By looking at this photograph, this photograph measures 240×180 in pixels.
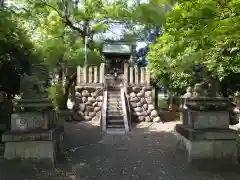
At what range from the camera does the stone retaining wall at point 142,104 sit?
51.8 feet

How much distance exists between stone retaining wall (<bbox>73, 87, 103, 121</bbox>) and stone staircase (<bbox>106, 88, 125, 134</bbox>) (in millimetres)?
888

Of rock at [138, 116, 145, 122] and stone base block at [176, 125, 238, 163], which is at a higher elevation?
stone base block at [176, 125, 238, 163]

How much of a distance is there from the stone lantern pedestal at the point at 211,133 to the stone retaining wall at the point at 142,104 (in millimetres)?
9552

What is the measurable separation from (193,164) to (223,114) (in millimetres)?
1352

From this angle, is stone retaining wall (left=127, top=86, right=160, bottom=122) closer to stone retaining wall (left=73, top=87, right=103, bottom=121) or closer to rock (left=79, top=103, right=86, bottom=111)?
stone retaining wall (left=73, top=87, right=103, bottom=121)

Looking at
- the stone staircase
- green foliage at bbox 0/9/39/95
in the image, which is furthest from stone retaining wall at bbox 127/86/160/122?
green foliage at bbox 0/9/39/95

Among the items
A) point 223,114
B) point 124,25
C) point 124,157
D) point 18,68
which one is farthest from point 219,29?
point 124,25

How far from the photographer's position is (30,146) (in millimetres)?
5809

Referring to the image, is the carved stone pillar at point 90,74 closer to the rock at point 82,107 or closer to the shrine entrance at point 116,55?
the rock at point 82,107

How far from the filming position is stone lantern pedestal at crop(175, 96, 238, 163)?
5891mm

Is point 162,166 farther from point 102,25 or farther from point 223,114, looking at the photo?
point 102,25

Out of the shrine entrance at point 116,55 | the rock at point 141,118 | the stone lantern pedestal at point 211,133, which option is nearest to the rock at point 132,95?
the rock at point 141,118

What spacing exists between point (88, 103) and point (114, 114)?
3.12 metres

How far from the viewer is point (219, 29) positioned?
13.5ft
